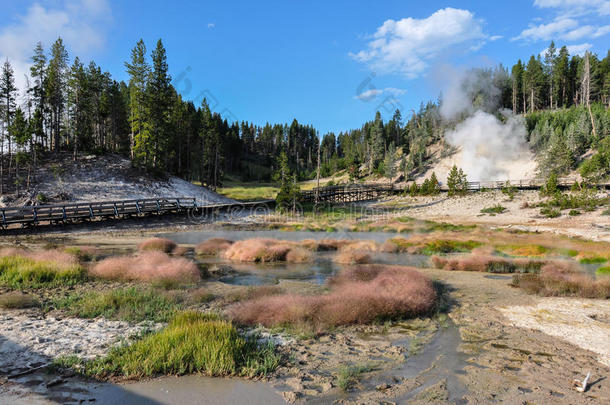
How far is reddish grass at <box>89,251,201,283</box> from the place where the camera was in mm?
14281

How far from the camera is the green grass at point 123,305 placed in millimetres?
9523

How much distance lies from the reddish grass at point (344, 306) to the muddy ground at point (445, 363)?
0.41m

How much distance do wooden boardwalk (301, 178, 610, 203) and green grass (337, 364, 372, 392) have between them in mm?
51417

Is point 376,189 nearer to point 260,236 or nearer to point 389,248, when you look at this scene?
point 260,236

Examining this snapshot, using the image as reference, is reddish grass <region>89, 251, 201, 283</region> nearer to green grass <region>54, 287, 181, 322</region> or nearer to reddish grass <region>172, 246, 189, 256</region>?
green grass <region>54, 287, 181, 322</region>

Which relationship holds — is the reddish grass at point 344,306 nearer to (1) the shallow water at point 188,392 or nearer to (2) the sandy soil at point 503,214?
(1) the shallow water at point 188,392

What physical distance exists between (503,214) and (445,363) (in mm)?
49909

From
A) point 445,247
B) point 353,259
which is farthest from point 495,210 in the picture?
point 353,259

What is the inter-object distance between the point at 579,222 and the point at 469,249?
81.4ft

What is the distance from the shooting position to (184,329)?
24.2 ft

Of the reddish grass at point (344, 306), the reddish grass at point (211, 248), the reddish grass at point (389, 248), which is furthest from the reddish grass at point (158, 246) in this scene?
the reddish grass at point (389, 248)

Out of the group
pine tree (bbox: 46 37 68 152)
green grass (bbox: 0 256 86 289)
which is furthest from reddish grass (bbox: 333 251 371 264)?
pine tree (bbox: 46 37 68 152)

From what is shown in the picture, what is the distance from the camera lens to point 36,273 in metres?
13.3

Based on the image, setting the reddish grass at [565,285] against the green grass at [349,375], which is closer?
the green grass at [349,375]
